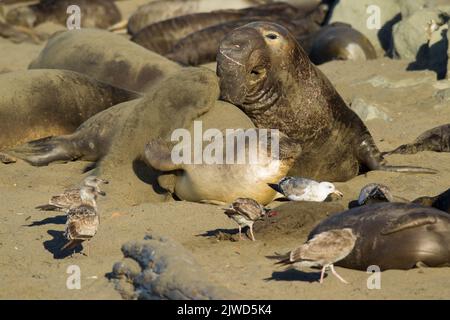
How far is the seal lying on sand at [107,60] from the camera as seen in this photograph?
38.8ft

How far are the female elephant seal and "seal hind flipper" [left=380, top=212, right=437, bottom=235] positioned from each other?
234cm

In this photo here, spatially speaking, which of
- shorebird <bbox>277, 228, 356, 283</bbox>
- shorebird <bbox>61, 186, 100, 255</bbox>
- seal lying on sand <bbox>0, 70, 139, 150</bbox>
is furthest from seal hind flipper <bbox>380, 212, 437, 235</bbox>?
seal lying on sand <bbox>0, 70, 139, 150</bbox>

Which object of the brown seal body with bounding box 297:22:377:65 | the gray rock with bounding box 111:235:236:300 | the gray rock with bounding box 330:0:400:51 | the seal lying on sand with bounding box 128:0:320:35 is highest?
the seal lying on sand with bounding box 128:0:320:35

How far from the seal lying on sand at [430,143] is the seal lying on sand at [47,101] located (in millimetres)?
2783

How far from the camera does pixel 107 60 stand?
12.2 meters

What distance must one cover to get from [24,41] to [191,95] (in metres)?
9.15

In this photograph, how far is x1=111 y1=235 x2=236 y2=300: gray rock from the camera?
541 centimetres

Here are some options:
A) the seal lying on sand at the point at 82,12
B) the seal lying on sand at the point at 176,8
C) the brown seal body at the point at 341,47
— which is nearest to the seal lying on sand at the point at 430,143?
the brown seal body at the point at 341,47

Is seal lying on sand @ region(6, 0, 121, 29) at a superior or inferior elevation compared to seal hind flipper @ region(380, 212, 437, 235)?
superior

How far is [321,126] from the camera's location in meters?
8.95

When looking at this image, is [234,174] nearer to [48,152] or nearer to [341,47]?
[48,152]

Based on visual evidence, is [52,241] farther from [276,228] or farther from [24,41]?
[24,41]

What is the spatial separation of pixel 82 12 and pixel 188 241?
13.2 m

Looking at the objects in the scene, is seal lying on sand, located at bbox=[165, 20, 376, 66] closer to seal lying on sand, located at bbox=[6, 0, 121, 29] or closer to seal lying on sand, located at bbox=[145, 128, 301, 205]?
seal lying on sand, located at bbox=[6, 0, 121, 29]
